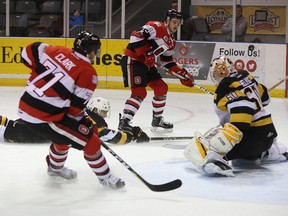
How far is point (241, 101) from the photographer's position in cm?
414

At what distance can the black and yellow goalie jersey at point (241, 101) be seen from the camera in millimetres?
4125

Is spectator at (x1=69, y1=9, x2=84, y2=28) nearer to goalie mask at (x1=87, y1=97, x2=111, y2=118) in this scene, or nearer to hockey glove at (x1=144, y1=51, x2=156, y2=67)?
hockey glove at (x1=144, y1=51, x2=156, y2=67)

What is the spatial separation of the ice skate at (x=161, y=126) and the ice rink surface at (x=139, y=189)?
0.60 metres

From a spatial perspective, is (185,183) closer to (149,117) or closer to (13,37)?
(149,117)

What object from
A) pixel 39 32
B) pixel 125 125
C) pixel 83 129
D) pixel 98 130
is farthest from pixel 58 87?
pixel 39 32

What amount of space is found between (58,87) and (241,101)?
3.84ft

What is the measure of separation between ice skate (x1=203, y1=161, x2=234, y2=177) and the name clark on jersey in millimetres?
1070

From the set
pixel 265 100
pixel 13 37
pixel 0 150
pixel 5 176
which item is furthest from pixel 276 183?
pixel 13 37

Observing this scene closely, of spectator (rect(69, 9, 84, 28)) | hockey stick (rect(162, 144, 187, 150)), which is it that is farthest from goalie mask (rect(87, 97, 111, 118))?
spectator (rect(69, 9, 84, 28))

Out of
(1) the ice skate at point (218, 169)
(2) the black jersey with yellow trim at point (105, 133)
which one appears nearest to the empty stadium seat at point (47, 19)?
(2) the black jersey with yellow trim at point (105, 133)

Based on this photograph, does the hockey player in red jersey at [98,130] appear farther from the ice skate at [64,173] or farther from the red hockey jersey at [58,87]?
the red hockey jersey at [58,87]

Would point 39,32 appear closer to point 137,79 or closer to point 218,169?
point 137,79

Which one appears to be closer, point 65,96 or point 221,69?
point 65,96

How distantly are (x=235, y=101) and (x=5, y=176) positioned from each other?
1455 millimetres
